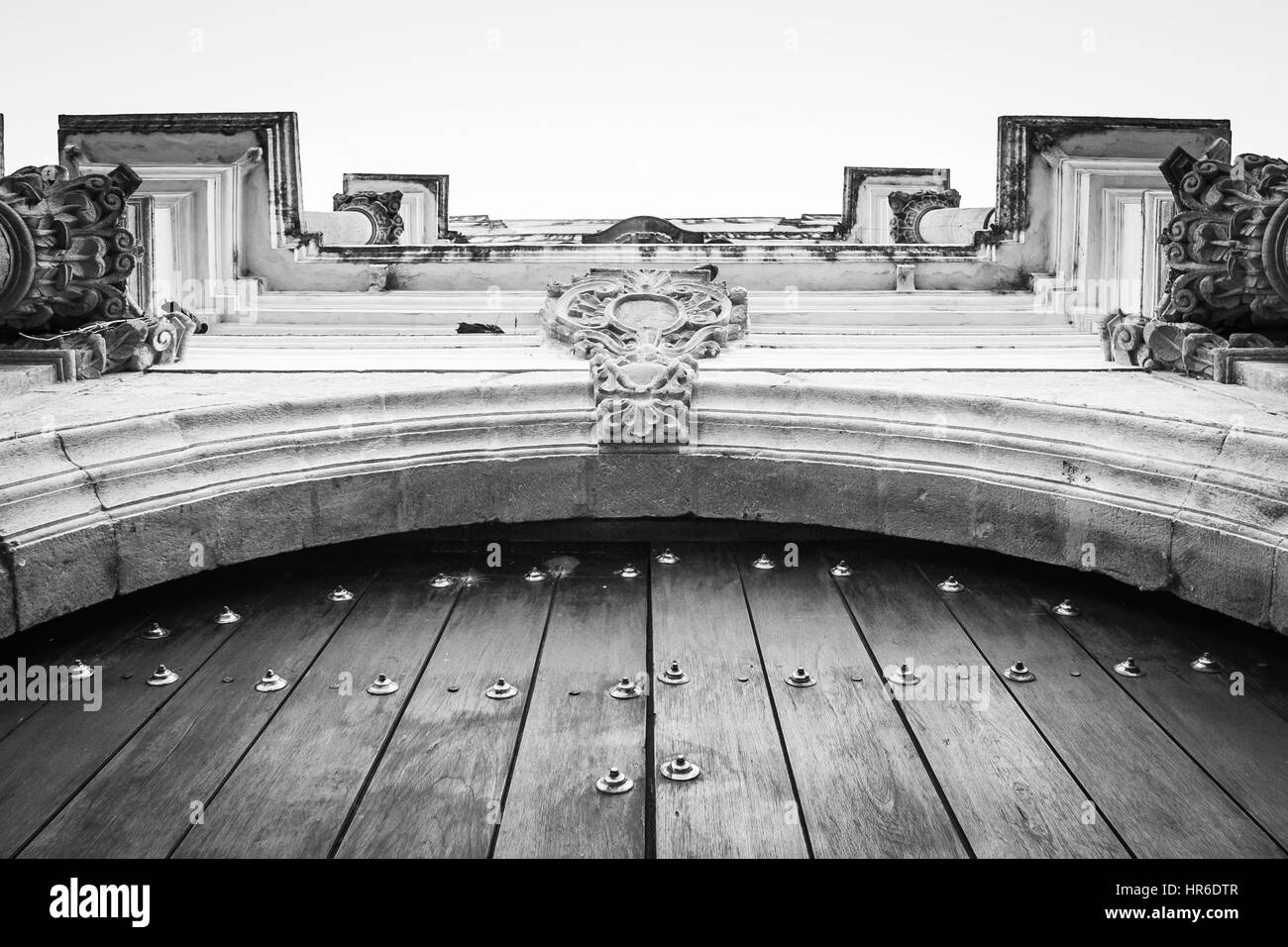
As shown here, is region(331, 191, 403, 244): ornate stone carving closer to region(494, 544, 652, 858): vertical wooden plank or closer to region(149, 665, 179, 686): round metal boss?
region(494, 544, 652, 858): vertical wooden plank

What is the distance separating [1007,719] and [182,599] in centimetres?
208

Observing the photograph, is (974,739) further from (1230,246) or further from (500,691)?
(1230,246)

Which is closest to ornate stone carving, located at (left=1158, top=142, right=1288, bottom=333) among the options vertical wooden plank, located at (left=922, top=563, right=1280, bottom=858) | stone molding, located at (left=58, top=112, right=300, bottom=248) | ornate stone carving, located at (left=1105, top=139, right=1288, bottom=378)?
ornate stone carving, located at (left=1105, top=139, right=1288, bottom=378)

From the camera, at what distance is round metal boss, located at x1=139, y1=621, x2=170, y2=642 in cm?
244

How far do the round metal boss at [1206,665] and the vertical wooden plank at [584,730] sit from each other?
1259mm

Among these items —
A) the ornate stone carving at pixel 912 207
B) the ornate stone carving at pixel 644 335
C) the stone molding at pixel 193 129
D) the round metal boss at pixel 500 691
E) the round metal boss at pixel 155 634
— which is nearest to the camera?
the round metal boss at pixel 500 691

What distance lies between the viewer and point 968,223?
7.22 m

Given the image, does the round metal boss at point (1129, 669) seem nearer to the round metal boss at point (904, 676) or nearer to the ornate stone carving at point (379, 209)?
the round metal boss at point (904, 676)

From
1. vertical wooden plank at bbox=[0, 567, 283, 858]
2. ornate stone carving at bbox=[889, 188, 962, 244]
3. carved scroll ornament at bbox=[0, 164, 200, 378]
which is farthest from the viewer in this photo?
ornate stone carving at bbox=[889, 188, 962, 244]

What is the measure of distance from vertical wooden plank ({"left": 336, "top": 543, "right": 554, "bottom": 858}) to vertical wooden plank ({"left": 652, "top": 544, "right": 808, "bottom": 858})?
1.00 ft

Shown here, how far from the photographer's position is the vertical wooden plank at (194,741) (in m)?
1.72

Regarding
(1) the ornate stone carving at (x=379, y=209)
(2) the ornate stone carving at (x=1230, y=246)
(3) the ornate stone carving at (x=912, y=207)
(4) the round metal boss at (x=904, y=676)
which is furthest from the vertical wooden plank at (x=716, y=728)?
(1) the ornate stone carving at (x=379, y=209)

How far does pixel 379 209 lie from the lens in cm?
821
